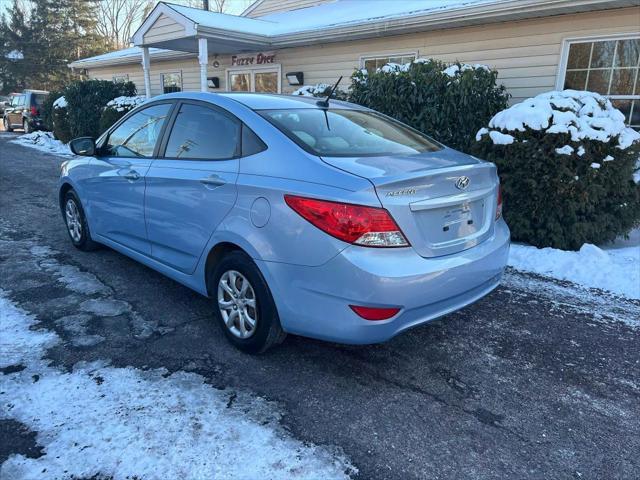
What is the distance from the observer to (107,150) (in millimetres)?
4484

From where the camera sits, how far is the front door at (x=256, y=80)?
13.3m

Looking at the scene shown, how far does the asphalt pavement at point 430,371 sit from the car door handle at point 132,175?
37.8 inches

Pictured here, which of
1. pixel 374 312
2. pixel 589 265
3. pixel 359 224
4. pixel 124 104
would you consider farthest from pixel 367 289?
pixel 124 104

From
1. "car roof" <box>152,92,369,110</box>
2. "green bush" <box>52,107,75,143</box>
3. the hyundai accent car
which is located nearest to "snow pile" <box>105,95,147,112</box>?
"green bush" <box>52,107,75,143</box>

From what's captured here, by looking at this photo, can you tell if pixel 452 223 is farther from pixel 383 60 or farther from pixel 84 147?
pixel 383 60

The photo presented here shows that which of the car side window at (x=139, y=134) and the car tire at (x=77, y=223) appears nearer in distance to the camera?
the car side window at (x=139, y=134)

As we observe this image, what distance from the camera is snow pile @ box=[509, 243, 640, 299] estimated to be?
449 centimetres

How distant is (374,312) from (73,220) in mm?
4038

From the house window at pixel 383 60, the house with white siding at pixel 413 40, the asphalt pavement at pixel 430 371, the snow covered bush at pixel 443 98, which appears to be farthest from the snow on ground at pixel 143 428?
the house window at pixel 383 60

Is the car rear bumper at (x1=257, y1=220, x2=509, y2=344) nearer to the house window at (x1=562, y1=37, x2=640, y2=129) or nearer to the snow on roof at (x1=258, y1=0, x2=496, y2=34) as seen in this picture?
the house window at (x1=562, y1=37, x2=640, y2=129)

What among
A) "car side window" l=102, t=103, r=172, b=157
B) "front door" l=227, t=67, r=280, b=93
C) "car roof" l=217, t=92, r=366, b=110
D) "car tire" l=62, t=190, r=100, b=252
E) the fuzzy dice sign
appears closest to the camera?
"car roof" l=217, t=92, r=366, b=110

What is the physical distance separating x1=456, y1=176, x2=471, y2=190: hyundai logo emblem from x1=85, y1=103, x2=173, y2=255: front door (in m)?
2.32

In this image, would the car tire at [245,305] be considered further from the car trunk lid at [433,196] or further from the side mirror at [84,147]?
the side mirror at [84,147]

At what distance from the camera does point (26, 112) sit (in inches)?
841
